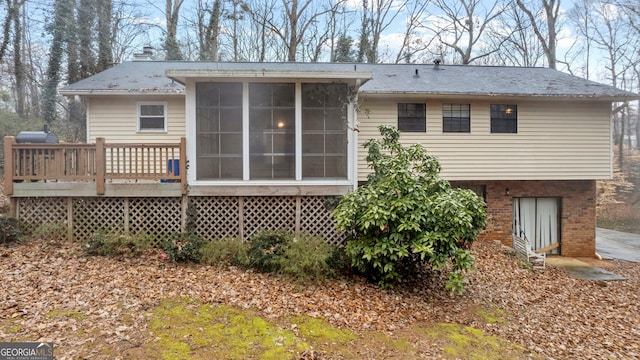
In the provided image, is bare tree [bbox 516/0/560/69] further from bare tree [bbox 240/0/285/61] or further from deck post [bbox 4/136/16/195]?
deck post [bbox 4/136/16/195]

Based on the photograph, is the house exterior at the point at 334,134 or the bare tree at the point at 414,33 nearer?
the house exterior at the point at 334,134

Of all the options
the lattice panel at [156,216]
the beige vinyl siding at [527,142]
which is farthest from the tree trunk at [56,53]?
the beige vinyl siding at [527,142]

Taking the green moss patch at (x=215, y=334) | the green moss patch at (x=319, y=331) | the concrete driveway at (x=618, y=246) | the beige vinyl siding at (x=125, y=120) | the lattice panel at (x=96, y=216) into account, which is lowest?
the concrete driveway at (x=618, y=246)

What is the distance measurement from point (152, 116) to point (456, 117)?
8.75 m

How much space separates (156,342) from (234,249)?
2625 mm

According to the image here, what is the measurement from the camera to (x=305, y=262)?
5.68 metres

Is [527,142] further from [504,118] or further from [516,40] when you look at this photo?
[516,40]

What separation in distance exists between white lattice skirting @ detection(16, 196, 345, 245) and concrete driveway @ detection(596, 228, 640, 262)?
420 inches

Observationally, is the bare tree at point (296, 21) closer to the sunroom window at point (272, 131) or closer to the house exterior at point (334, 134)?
the house exterior at point (334, 134)

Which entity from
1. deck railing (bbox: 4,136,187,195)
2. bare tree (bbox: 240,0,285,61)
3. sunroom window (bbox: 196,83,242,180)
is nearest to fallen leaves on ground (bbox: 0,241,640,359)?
deck railing (bbox: 4,136,187,195)

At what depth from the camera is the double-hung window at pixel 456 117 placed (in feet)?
32.1

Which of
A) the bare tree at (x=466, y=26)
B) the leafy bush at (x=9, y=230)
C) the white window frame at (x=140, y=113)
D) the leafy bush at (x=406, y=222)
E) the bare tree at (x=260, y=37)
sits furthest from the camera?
the bare tree at (x=466, y=26)

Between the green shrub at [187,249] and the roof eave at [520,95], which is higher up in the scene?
the roof eave at [520,95]

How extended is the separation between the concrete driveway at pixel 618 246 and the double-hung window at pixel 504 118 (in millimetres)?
5781
